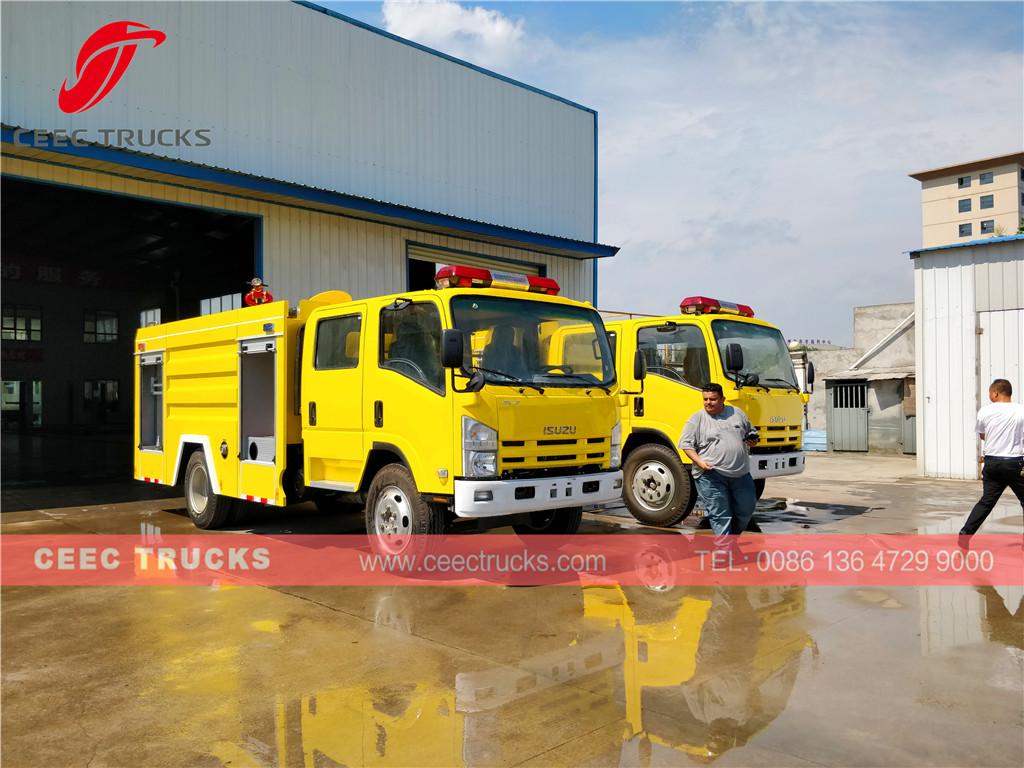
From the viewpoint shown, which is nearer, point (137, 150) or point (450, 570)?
point (450, 570)

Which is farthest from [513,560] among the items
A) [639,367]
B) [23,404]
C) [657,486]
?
[23,404]

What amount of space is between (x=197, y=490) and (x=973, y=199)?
9682 cm

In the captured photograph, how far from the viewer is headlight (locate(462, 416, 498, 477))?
6215 millimetres

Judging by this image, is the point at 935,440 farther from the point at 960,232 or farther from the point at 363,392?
the point at 960,232

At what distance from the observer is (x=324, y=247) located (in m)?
13.5

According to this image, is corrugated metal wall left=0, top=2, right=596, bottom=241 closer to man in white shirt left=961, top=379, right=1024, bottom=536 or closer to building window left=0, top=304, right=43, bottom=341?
man in white shirt left=961, top=379, right=1024, bottom=536

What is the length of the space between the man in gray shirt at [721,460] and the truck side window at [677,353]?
1630mm

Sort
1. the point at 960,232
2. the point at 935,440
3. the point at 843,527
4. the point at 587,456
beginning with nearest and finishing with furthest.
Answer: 1. the point at 587,456
2. the point at 843,527
3. the point at 935,440
4. the point at 960,232

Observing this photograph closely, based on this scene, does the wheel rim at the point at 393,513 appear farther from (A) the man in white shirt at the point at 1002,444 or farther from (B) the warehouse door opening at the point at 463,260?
(B) the warehouse door opening at the point at 463,260

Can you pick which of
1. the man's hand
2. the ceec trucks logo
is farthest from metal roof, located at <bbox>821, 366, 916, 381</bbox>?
the ceec trucks logo

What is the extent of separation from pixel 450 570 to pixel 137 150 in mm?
8009

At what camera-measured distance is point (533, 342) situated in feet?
22.6

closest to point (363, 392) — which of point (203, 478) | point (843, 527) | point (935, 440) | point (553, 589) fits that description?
point (553, 589)

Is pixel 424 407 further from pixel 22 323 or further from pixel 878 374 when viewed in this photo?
pixel 22 323
